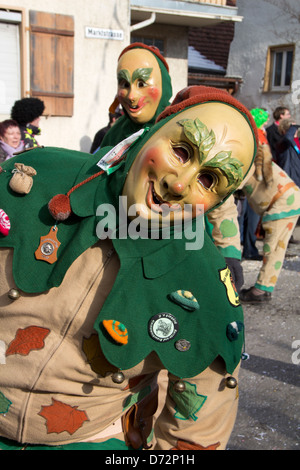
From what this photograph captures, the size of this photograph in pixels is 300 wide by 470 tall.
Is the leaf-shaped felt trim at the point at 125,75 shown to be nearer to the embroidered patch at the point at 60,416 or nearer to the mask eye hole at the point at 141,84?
the mask eye hole at the point at 141,84

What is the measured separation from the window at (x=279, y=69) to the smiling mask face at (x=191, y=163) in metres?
12.2

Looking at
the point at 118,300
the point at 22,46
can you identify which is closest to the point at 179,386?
the point at 118,300

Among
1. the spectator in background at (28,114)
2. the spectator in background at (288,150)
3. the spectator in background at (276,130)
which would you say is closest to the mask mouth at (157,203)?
the spectator in background at (28,114)

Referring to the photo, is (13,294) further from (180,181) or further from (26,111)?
(26,111)

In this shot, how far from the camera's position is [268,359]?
387cm

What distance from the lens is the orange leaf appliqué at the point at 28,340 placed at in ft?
4.81

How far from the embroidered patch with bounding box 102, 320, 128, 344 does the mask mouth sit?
311 mm

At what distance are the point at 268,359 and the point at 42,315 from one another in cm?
274

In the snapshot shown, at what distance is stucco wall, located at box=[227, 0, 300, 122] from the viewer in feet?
40.5

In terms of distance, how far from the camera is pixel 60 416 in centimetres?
148

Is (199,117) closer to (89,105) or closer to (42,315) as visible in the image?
(42,315)

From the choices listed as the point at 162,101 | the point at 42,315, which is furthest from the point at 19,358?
the point at 162,101

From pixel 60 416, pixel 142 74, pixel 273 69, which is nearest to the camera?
pixel 60 416

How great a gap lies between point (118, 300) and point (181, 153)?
412 mm
